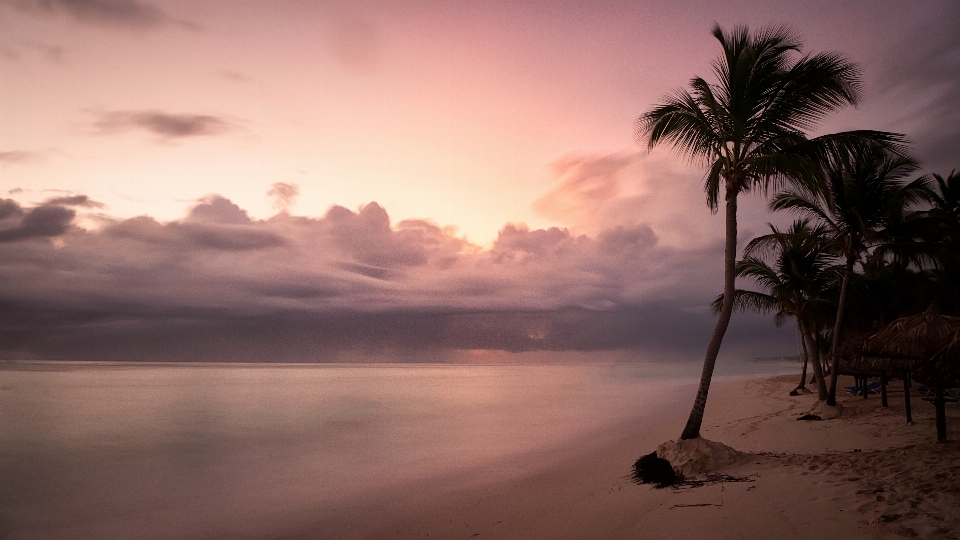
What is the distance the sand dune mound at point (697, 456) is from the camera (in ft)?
30.8

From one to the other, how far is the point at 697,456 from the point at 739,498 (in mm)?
1850

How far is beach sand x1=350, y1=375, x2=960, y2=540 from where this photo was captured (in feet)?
21.0

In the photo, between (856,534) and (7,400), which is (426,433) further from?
(7,400)

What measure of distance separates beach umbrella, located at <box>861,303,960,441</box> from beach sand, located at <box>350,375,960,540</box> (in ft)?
3.80

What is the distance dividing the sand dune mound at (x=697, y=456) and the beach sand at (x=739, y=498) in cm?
18

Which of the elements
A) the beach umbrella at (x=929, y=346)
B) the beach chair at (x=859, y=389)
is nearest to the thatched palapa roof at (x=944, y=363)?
the beach umbrella at (x=929, y=346)

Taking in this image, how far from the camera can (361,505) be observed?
1159cm

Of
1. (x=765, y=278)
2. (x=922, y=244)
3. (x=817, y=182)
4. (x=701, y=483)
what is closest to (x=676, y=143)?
(x=817, y=182)

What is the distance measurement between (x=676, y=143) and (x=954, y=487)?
7.22 m

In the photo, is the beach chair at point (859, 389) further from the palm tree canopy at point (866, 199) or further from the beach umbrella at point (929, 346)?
the beach umbrella at point (929, 346)

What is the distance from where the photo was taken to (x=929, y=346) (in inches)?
395

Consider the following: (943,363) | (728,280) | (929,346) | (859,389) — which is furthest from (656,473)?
(859,389)

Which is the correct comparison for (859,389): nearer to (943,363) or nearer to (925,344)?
(925,344)

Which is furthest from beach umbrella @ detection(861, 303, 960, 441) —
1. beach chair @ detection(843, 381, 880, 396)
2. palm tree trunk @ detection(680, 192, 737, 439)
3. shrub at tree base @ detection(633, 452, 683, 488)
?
beach chair @ detection(843, 381, 880, 396)
